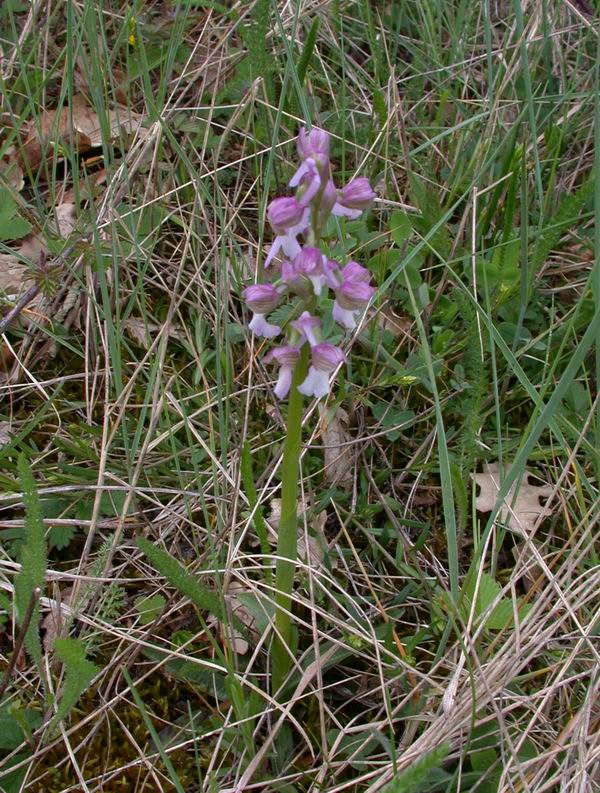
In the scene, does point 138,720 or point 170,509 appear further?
point 170,509

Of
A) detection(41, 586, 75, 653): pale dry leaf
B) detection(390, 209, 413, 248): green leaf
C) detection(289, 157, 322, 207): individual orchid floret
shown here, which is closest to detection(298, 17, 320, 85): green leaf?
detection(390, 209, 413, 248): green leaf

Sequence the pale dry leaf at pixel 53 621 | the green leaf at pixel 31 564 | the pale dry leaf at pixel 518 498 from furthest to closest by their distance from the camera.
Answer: the pale dry leaf at pixel 518 498 < the pale dry leaf at pixel 53 621 < the green leaf at pixel 31 564

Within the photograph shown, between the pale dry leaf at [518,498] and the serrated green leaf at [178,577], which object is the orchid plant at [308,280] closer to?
the serrated green leaf at [178,577]

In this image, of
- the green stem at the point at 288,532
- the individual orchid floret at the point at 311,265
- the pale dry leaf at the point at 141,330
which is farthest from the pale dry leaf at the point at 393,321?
the individual orchid floret at the point at 311,265

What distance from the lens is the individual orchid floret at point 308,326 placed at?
134 centimetres

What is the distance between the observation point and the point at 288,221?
1294 millimetres

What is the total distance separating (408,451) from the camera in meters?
2.26

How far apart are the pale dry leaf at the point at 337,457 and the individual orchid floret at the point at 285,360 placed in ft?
2.32

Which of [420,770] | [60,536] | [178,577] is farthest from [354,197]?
[60,536]

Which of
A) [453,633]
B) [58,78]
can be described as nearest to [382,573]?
[453,633]

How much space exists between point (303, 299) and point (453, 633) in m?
0.96

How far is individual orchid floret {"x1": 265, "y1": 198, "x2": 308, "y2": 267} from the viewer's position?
1.28m

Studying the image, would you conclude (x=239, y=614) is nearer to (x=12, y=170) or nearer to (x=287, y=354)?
(x=287, y=354)

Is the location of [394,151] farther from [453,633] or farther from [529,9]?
[453,633]
